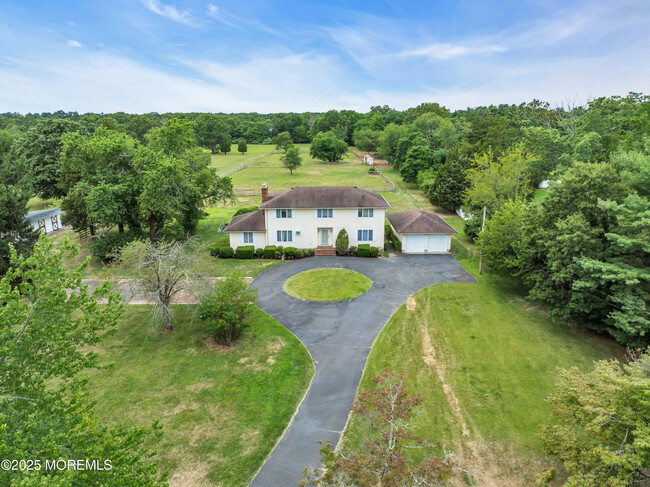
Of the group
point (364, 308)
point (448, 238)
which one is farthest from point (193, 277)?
point (448, 238)

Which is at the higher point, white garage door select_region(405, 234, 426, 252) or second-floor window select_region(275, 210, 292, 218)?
second-floor window select_region(275, 210, 292, 218)

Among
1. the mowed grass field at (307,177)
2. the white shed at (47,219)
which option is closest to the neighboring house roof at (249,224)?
the white shed at (47,219)

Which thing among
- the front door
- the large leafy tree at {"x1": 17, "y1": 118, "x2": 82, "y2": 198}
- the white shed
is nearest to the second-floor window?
the front door

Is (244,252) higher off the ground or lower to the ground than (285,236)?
lower

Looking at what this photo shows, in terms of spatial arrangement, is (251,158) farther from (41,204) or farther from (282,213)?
(282,213)

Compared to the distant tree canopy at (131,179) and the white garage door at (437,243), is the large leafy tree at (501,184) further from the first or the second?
the distant tree canopy at (131,179)

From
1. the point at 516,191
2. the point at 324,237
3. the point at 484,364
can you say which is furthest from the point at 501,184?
the point at 484,364

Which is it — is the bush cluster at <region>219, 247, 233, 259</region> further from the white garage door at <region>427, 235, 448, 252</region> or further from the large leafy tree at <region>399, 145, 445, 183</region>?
the large leafy tree at <region>399, 145, 445, 183</region>
